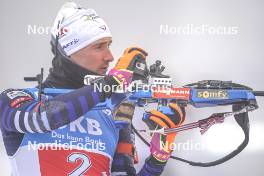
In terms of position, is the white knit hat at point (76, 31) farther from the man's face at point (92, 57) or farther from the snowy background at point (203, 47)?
the snowy background at point (203, 47)

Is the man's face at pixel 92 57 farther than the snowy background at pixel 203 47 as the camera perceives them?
No

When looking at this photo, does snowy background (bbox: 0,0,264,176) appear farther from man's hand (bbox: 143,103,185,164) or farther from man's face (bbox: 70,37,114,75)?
man's face (bbox: 70,37,114,75)

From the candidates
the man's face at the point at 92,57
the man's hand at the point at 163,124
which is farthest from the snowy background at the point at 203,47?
the man's face at the point at 92,57

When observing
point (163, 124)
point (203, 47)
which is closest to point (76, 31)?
point (163, 124)

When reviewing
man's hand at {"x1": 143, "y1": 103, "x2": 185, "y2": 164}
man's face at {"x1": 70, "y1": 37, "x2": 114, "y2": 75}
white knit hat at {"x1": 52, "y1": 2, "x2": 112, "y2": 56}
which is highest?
white knit hat at {"x1": 52, "y1": 2, "x2": 112, "y2": 56}

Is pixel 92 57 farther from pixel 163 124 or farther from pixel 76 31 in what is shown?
pixel 163 124

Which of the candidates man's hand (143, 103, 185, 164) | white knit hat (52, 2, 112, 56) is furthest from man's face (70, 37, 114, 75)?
man's hand (143, 103, 185, 164)

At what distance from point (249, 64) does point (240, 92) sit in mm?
301

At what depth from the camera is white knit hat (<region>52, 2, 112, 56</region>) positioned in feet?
2.84

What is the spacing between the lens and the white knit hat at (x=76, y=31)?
87 cm

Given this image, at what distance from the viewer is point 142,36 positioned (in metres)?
1.16

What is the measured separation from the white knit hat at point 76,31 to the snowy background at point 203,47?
29cm

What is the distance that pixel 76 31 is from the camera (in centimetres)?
87

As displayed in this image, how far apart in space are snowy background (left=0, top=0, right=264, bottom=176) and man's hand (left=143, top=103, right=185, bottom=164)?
0.13 m
